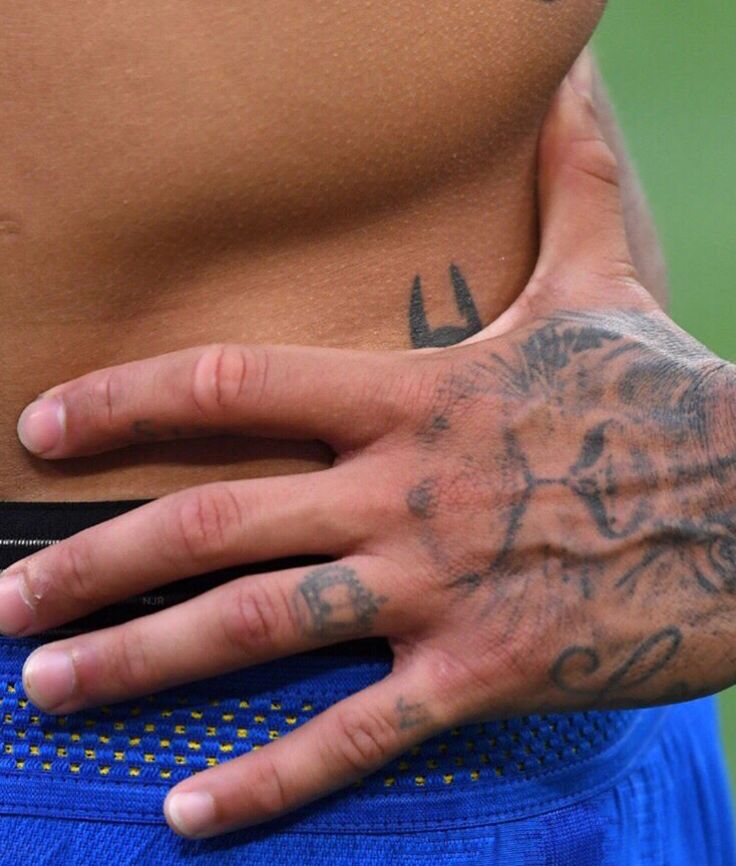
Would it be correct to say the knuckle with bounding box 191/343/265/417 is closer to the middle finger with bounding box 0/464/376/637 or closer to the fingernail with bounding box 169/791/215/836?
the middle finger with bounding box 0/464/376/637

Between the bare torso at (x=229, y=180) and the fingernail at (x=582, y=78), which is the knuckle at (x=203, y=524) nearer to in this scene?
the bare torso at (x=229, y=180)

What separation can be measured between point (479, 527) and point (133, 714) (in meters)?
0.23

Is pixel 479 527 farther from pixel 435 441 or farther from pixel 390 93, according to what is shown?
pixel 390 93

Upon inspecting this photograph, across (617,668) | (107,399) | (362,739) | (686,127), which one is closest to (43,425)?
(107,399)

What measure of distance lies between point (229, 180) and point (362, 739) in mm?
329

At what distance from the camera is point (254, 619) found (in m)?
0.54

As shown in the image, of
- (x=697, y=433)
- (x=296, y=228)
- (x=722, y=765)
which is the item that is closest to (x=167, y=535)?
(x=296, y=228)

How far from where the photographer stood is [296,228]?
0.62m

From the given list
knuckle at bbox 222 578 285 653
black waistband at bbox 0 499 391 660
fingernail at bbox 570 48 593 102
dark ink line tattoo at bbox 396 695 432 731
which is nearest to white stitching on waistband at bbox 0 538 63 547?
black waistband at bbox 0 499 391 660

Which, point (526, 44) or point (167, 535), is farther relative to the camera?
point (526, 44)

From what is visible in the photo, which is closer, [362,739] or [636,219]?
[362,739]

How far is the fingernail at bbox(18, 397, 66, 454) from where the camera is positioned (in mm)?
574

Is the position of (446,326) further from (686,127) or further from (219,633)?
(686,127)

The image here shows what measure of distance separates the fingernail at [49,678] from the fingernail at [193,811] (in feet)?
0.27
